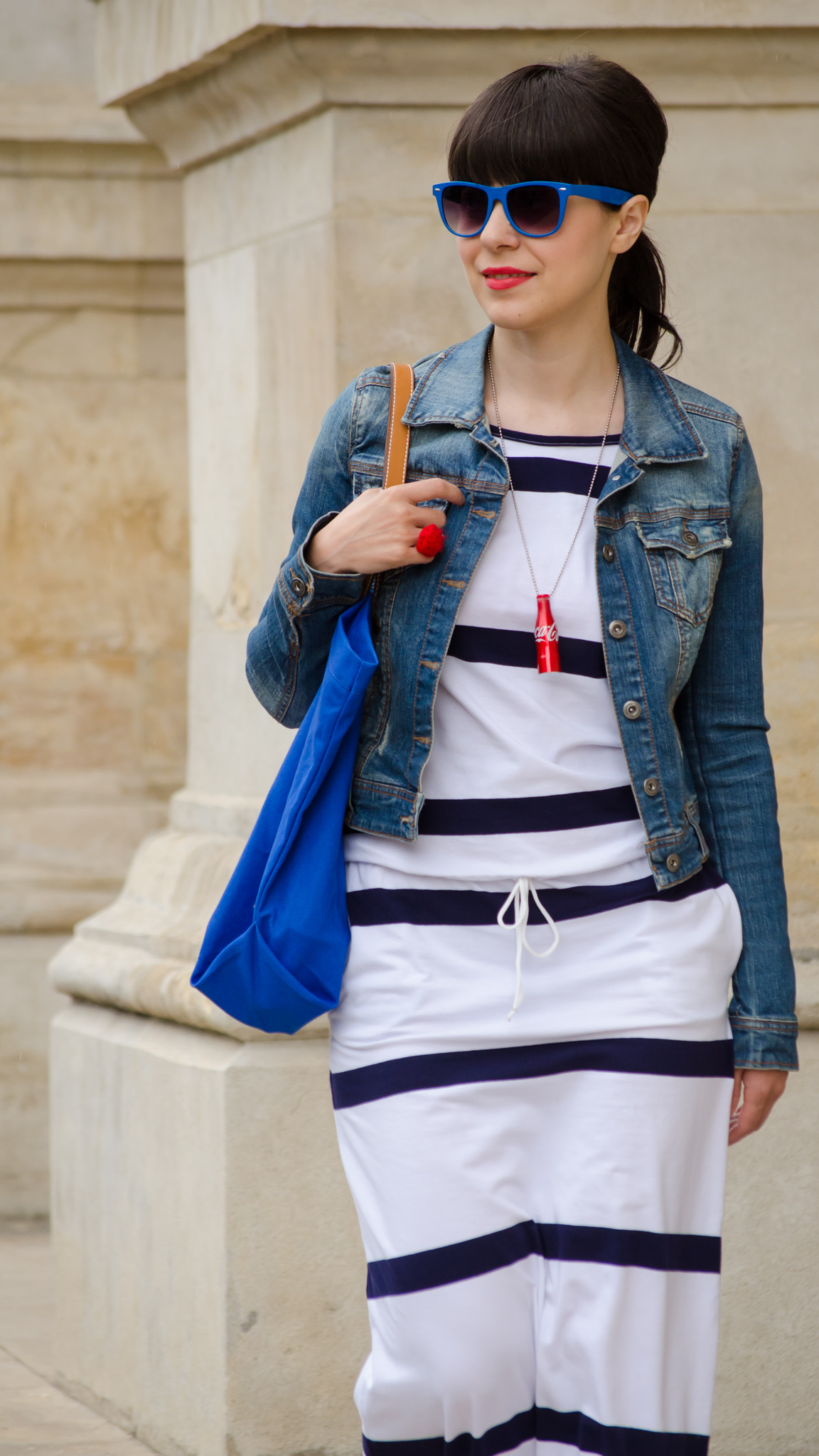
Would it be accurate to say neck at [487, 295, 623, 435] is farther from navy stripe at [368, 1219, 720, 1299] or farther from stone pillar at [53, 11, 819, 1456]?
stone pillar at [53, 11, 819, 1456]

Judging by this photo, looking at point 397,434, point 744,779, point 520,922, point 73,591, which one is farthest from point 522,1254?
point 73,591

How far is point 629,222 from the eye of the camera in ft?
7.34

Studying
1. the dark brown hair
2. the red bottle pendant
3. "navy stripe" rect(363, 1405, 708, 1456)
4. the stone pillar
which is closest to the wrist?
the red bottle pendant

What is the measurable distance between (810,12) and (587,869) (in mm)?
1913

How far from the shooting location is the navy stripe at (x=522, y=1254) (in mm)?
2074

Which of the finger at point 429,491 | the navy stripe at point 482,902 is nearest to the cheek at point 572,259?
the finger at point 429,491

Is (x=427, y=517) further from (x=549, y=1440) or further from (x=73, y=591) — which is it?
(x=73, y=591)

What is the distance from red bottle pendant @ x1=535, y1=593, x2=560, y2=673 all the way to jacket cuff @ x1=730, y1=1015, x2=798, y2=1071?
511 millimetres

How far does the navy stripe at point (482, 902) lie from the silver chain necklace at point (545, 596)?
255 mm

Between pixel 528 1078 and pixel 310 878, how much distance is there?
0.33 meters

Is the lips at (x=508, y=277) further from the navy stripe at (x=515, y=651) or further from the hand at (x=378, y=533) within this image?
the navy stripe at (x=515, y=651)

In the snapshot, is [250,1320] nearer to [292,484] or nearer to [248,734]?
[248,734]

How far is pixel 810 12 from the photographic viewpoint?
10.9 ft

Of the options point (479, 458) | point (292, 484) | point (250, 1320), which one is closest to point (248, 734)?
point (292, 484)
